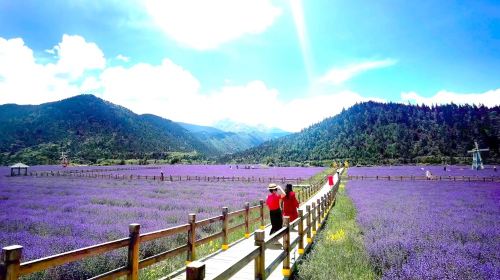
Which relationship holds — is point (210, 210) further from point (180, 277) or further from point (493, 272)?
point (493, 272)

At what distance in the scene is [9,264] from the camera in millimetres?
3637

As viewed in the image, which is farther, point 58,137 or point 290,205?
point 58,137

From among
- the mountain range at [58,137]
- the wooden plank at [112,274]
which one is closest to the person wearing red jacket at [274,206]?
the wooden plank at [112,274]

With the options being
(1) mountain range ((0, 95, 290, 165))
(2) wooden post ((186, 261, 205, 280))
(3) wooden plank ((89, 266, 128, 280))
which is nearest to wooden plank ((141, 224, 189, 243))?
(3) wooden plank ((89, 266, 128, 280))

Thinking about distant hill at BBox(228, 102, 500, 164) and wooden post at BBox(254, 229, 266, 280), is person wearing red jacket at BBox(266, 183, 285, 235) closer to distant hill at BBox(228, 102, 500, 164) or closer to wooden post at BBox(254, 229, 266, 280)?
wooden post at BBox(254, 229, 266, 280)

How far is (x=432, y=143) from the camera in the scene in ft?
466

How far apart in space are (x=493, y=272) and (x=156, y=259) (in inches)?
259

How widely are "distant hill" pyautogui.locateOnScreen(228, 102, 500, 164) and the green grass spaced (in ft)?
378

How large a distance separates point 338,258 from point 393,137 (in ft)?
513

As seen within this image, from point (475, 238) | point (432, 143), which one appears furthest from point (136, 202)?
point (432, 143)

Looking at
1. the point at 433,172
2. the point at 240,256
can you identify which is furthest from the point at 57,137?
the point at 240,256

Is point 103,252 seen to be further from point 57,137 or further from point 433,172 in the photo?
point 57,137

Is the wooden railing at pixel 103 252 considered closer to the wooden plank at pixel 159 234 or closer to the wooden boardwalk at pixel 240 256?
the wooden plank at pixel 159 234

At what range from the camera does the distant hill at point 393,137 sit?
13450cm
